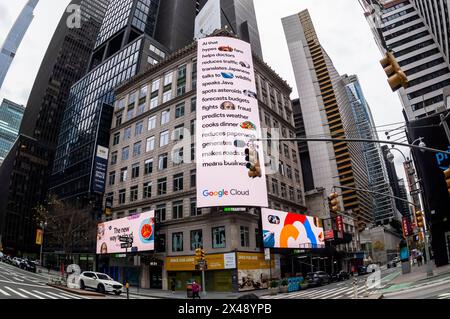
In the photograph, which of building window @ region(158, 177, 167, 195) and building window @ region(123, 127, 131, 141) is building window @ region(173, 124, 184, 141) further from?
building window @ region(123, 127, 131, 141)

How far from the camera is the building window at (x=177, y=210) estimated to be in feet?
128

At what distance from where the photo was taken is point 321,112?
496ft

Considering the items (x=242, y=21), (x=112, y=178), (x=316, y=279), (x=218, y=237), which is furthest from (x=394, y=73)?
(x=242, y=21)

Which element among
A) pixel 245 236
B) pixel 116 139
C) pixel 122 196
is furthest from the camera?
pixel 116 139

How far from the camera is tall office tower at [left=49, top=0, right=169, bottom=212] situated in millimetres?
65188

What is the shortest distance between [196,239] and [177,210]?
4601mm

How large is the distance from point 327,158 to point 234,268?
111 m

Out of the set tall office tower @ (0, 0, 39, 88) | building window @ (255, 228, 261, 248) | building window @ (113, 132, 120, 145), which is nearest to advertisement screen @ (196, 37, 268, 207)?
building window @ (255, 228, 261, 248)

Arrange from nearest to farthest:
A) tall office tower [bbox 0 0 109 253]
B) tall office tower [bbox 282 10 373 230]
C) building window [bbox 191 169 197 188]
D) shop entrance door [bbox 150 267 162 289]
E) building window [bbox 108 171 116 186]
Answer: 1. building window [bbox 191 169 197 188]
2. shop entrance door [bbox 150 267 162 289]
3. building window [bbox 108 171 116 186]
4. tall office tower [bbox 0 0 109 253]
5. tall office tower [bbox 282 10 373 230]

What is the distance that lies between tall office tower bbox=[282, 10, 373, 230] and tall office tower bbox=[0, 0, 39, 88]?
12537 cm

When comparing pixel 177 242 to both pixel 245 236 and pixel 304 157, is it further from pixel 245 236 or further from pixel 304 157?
pixel 304 157

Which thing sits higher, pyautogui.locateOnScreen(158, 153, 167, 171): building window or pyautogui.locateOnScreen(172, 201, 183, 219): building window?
pyautogui.locateOnScreen(158, 153, 167, 171): building window

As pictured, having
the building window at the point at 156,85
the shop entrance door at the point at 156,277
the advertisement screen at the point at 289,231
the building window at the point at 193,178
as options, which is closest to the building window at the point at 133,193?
the shop entrance door at the point at 156,277
